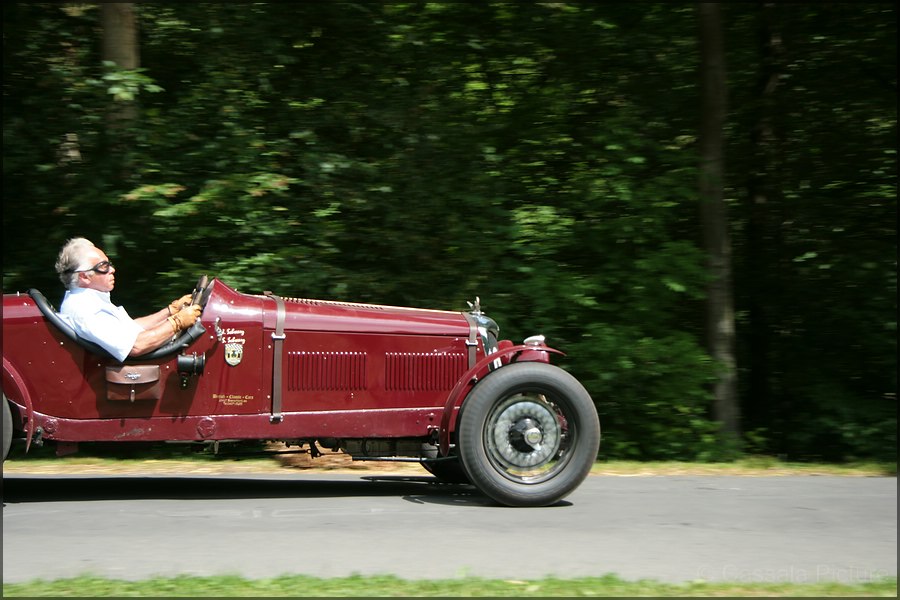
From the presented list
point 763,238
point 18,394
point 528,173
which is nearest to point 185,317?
point 18,394

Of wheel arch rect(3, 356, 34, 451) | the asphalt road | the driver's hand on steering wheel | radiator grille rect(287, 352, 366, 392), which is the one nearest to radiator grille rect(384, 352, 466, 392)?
radiator grille rect(287, 352, 366, 392)

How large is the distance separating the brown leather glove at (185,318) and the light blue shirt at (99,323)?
225 millimetres

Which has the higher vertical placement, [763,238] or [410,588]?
[763,238]

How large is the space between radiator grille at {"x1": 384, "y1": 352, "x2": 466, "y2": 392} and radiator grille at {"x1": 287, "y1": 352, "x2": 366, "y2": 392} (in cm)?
18

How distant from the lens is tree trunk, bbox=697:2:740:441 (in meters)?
10.2

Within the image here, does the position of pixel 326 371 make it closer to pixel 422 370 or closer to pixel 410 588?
pixel 422 370

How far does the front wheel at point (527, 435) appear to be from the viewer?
6.16 m

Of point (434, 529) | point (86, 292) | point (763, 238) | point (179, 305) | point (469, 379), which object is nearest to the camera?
point (434, 529)

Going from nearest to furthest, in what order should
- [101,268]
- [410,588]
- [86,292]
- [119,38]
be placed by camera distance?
1. [410,588]
2. [86,292]
3. [101,268]
4. [119,38]

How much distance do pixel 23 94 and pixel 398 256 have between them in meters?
3.95

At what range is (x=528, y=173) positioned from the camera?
35.0 feet

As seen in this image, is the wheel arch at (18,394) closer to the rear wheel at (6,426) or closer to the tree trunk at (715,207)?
the rear wheel at (6,426)

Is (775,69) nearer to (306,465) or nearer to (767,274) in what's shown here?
(767,274)

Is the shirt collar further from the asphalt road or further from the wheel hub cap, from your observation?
the wheel hub cap
